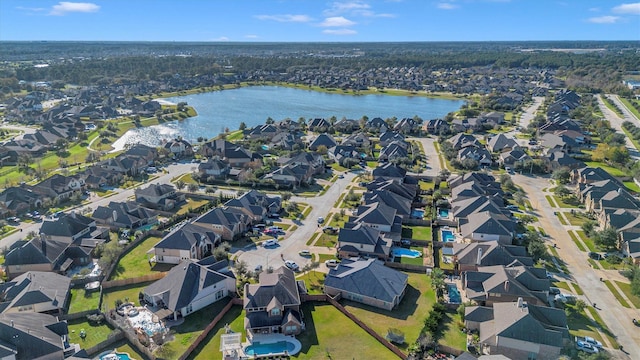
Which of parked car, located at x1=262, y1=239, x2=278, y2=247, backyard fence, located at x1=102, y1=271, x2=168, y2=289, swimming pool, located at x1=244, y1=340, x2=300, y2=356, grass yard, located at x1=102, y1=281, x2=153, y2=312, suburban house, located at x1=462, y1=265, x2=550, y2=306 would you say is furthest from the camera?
parked car, located at x1=262, y1=239, x2=278, y2=247

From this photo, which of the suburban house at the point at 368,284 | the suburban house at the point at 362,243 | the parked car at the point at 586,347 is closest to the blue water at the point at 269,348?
the suburban house at the point at 368,284

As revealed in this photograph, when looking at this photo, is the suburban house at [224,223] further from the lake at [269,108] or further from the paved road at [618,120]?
the paved road at [618,120]

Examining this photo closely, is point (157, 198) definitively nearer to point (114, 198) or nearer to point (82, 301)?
point (114, 198)

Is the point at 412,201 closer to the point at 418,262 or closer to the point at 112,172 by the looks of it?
the point at 418,262

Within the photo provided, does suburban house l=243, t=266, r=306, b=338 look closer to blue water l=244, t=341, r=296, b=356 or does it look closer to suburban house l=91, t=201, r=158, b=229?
blue water l=244, t=341, r=296, b=356

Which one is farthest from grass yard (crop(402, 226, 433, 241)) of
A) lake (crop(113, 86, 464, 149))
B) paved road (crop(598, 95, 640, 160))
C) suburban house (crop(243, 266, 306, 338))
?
lake (crop(113, 86, 464, 149))

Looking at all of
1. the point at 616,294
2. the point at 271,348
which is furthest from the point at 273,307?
the point at 616,294

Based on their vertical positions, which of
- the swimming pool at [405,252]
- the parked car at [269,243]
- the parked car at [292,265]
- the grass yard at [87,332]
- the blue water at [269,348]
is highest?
the parked car at [269,243]
